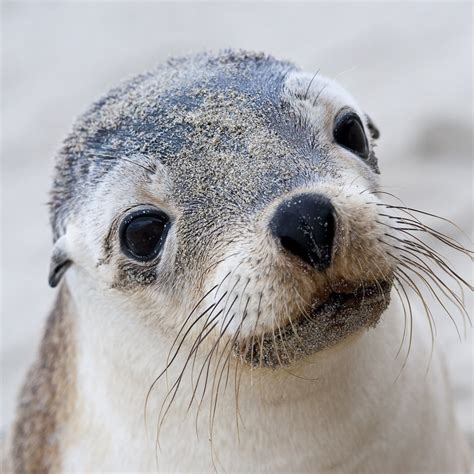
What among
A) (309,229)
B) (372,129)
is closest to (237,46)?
(372,129)

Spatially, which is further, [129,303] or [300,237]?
[129,303]

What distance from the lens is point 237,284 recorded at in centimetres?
278

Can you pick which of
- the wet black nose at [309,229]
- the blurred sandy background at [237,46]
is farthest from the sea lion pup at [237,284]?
the blurred sandy background at [237,46]

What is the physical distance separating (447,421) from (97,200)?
1.64 metres

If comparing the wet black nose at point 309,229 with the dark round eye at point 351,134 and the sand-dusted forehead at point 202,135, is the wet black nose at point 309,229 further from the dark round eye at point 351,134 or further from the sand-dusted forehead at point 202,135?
the dark round eye at point 351,134

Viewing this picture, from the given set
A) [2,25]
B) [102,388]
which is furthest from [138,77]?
[2,25]

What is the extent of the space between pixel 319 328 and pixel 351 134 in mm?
840

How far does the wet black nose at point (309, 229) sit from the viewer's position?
260cm

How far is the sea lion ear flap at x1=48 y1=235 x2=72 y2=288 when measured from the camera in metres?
3.51

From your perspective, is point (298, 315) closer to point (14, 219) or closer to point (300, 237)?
point (300, 237)

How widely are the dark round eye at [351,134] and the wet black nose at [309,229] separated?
25.7 inches

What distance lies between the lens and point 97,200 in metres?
3.31

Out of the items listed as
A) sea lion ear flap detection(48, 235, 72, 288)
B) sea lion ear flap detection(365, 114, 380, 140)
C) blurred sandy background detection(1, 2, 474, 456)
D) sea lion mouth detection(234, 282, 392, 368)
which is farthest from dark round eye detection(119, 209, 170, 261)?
blurred sandy background detection(1, 2, 474, 456)

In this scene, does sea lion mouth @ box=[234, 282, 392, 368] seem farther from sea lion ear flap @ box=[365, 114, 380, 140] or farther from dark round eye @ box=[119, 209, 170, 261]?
sea lion ear flap @ box=[365, 114, 380, 140]
